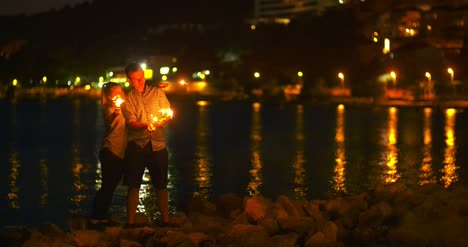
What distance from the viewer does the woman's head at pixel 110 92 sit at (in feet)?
26.6

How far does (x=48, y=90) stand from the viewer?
234ft

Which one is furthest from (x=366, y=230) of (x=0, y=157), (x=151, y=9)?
(x=151, y=9)

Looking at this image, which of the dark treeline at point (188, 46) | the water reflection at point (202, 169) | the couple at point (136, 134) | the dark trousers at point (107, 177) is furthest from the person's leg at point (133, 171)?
the dark treeline at point (188, 46)

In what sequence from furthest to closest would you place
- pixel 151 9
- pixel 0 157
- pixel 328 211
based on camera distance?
pixel 151 9 → pixel 0 157 → pixel 328 211

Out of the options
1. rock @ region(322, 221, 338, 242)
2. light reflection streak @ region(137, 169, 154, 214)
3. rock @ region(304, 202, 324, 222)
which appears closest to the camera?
rock @ region(322, 221, 338, 242)

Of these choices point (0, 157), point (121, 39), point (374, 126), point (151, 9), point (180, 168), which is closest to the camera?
point (180, 168)

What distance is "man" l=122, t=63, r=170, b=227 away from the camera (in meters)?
7.65

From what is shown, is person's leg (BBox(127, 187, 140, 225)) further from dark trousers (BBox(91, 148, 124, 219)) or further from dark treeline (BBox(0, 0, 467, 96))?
dark treeline (BBox(0, 0, 467, 96))

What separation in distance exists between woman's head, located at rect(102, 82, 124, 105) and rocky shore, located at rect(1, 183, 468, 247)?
49.2 inches

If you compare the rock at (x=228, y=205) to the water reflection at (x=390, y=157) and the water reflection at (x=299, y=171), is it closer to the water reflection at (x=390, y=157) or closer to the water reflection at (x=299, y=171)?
the water reflection at (x=299, y=171)

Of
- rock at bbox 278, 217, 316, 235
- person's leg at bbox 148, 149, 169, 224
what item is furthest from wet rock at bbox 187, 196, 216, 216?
rock at bbox 278, 217, 316, 235

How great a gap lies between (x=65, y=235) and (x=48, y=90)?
65.6 metres

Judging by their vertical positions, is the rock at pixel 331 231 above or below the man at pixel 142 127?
below

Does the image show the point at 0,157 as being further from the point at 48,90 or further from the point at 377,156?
the point at 48,90
